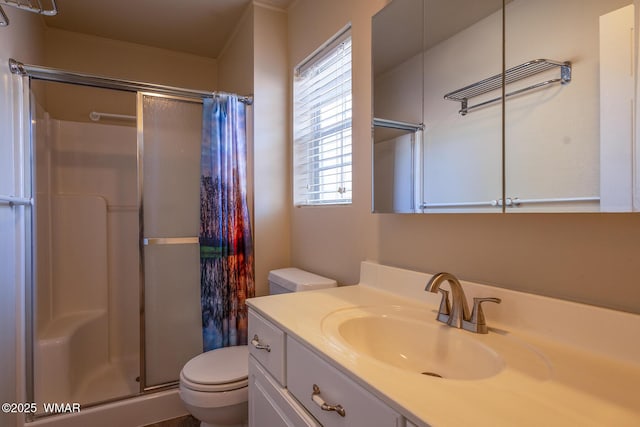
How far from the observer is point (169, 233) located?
82.8 inches

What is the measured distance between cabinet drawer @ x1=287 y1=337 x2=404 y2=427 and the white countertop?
1.1 inches

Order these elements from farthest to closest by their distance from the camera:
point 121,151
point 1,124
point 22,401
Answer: point 121,151 → point 22,401 → point 1,124

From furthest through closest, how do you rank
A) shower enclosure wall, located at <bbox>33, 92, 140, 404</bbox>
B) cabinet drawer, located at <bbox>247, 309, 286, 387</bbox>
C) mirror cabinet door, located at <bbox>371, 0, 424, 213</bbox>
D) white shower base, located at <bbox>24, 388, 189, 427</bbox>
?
shower enclosure wall, located at <bbox>33, 92, 140, 404</bbox>, white shower base, located at <bbox>24, 388, 189, 427</bbox>, mirror cabinet door, located at <bbox>371, 0, 424, 213</bbox>, cabinet drawer, located at <bbox>247, 309, 286, 387</bbox>

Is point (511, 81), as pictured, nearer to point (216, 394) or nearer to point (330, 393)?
point (330, 393)

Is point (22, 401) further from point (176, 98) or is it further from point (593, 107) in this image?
point (593, 107)

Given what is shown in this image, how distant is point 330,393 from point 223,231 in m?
1.44

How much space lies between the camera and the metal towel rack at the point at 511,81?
2.70 ft

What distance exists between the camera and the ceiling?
2217mm

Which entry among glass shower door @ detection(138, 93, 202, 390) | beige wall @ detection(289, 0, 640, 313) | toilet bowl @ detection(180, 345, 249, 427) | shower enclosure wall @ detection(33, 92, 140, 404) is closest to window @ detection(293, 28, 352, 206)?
beige wall @ detection(289, 0, 640, 313)

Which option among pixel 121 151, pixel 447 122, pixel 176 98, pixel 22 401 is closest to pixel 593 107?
pixel 447 122

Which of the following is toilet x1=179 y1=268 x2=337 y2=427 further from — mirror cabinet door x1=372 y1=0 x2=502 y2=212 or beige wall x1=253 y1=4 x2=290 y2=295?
mirror cabinet door x1=372 y1=0 x2=502 y2=212

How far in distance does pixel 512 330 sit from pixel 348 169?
107 cm

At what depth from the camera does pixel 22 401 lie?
5.70 ft

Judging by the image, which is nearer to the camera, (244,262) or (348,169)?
(348,169)
